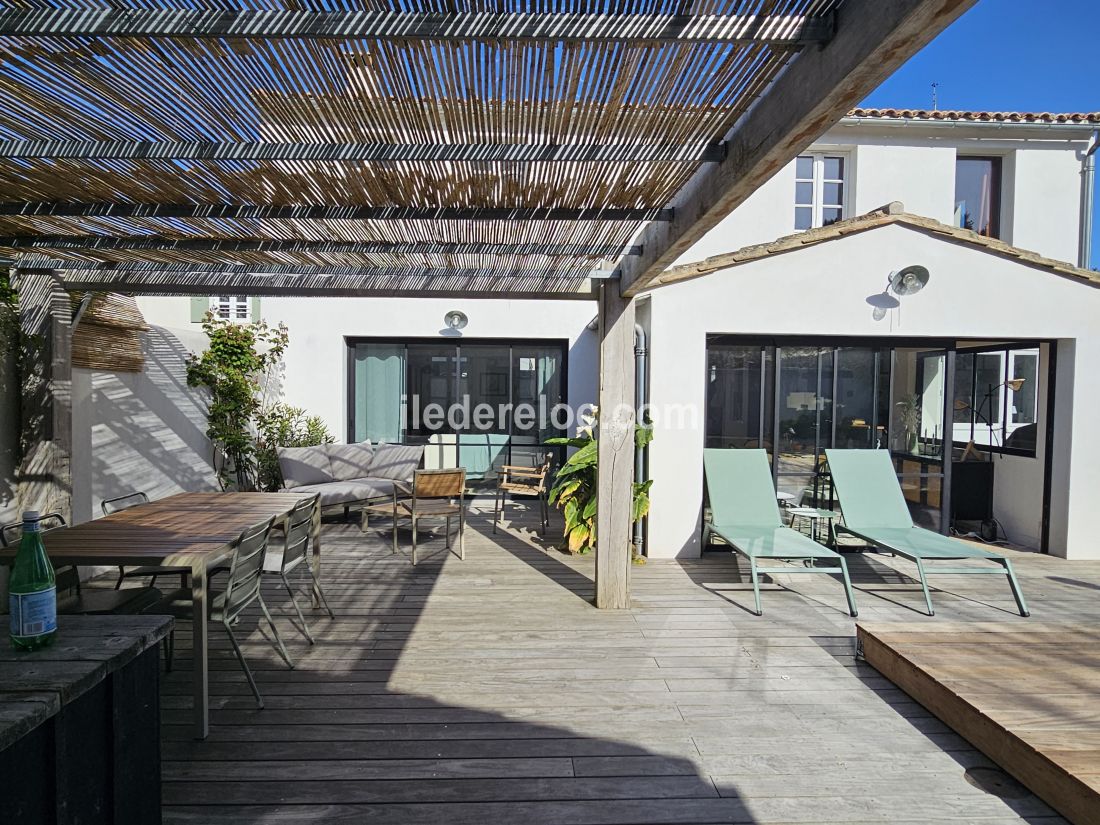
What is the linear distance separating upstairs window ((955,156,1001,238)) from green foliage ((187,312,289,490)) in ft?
35.3

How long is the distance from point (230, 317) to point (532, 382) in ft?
14.3

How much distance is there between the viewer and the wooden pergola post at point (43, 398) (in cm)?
443

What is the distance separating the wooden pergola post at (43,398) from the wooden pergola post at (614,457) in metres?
4.07

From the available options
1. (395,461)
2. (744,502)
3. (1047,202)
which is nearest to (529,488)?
(395,461)

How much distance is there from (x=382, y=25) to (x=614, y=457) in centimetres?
332

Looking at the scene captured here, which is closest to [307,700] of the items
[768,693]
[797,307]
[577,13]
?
[768,693]

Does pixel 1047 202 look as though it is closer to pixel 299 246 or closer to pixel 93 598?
pixel 299 246

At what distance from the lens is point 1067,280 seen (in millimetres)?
5992

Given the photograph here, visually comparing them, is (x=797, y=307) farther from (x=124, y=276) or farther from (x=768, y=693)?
(x=124, y=276)

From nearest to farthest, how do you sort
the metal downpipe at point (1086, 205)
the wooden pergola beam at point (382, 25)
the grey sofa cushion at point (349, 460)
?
the wooden pergola beam at point (382, 25), the grey sofa cushion at point (349, 460), the metal downpipe at point (1086, 205)

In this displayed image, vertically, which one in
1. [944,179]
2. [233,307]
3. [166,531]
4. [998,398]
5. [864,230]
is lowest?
[166,531]

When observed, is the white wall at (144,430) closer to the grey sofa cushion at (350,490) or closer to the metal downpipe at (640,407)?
the grey sofa cushion at (350,490)

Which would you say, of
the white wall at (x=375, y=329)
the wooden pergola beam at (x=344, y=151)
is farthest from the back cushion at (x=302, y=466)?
the wooden pergola beam at (x=344, y=151)

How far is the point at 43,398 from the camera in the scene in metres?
4.48
